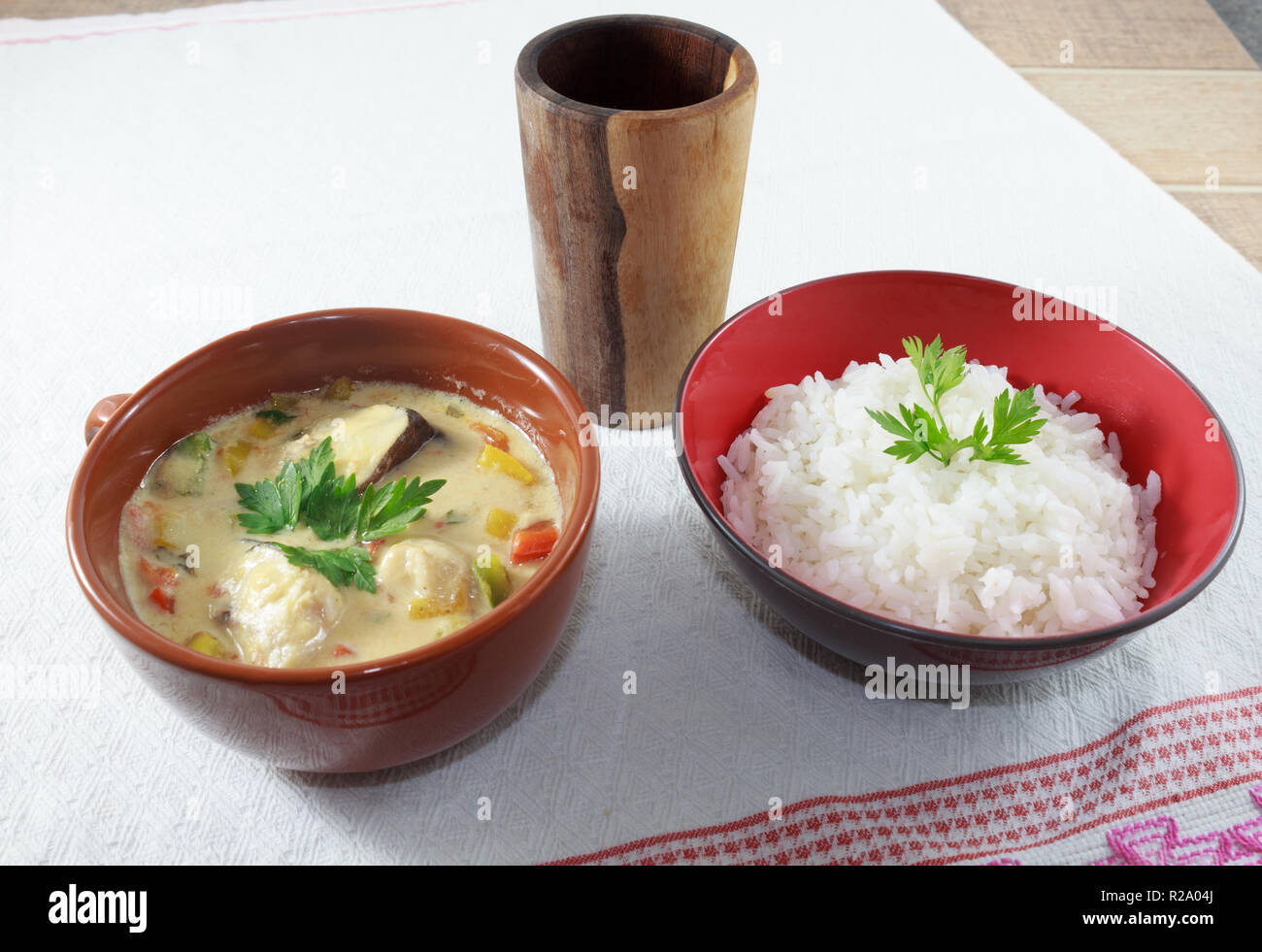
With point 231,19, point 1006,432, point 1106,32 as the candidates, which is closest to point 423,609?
point 1006,432

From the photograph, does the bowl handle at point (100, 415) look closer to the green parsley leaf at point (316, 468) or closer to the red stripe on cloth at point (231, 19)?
the green parsley leaf at point (316, 468)

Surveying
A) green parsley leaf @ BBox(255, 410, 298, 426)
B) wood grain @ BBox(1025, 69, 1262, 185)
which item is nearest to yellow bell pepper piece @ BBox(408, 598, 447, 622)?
green parsley leaf @ BBox(255, 410, 298, 426)

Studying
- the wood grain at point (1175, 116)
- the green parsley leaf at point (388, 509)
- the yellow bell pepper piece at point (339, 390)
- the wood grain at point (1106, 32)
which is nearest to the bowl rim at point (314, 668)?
the yellow bell pepper piece at point (339, 390)

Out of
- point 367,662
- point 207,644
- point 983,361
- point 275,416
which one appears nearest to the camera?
point 367,662

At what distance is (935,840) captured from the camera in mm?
1433

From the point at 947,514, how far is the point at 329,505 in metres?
0.92

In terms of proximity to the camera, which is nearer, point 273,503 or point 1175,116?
point 273,503

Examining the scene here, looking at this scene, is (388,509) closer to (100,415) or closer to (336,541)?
(336,541)

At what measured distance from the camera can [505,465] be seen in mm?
1652

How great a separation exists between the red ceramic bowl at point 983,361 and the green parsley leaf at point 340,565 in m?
0.47

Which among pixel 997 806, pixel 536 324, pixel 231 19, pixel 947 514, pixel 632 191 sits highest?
pixel 632 191

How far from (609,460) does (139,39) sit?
2.47 meters

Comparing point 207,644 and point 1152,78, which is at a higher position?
point 207,644

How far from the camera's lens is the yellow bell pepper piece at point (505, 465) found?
1.65 metres
